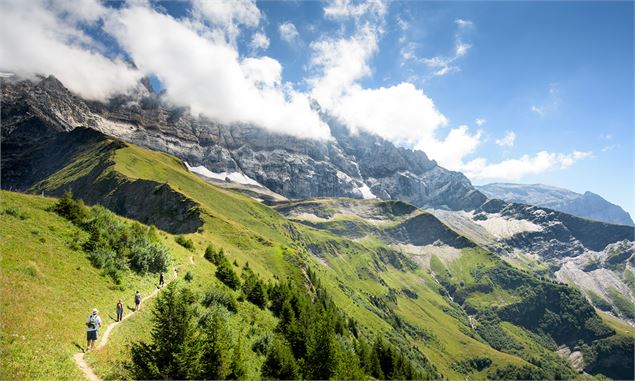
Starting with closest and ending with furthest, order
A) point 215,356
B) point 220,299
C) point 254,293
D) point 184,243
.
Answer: point 215,356
point 220,299
point 254,293
point 184,243

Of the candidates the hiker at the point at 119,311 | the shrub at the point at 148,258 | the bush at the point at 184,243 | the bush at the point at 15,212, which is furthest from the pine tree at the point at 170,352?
the bush at the point at 184,243

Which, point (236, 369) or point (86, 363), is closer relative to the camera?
point (86, 363)

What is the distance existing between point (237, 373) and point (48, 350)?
15.5 m

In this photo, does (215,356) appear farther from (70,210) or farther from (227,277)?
(227,277)

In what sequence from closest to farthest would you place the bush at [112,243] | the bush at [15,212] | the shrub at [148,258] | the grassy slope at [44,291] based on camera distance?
the grassy slope at [44,291]
the bush at [15,212]
the bush at [112,243]
the shrub at [148,258]

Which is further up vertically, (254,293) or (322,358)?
(254,293)

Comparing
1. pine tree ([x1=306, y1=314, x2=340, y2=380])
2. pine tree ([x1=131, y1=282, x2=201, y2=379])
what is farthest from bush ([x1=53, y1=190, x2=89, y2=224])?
pine tree ([x1=306, y1=314, x2=340, y2=380])

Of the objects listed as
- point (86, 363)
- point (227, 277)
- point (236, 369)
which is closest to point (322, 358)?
point (227, 277)

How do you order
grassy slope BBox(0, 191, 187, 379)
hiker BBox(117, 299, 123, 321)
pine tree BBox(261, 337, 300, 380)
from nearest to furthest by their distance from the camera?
grassy slope BBox(0, 191, 187, 379), hiker BBox(117, 299, 123, 321), pine tree BBox(261, 337, 300, 380)

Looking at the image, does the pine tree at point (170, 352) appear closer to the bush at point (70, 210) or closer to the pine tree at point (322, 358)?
the bush at point (70, 210)

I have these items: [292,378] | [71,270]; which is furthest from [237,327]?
Result: [71,270]

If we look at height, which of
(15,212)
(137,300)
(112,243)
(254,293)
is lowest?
(254,293)

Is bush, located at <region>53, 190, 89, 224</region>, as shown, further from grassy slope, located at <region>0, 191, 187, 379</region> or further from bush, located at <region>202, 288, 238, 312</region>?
bush, located at <region>202, 288, 238, 312</region>

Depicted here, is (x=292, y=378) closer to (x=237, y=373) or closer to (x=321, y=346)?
(x=321, y=346)
